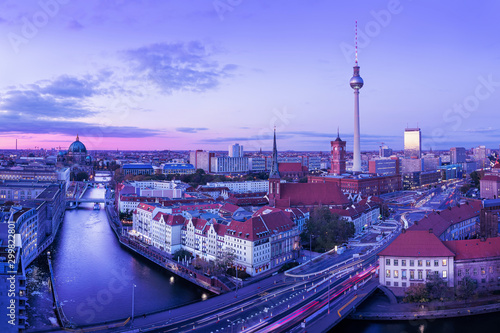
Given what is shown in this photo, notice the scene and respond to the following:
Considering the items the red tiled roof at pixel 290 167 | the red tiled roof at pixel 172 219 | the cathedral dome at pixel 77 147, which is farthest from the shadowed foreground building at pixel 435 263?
the cathedral dome at pixel 77 147

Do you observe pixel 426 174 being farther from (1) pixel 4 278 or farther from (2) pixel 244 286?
(1) pixel 4 278

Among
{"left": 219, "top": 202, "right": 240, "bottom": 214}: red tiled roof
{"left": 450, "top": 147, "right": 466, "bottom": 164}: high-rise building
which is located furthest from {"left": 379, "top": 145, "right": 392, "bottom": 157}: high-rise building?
{"left": 219, "top": 202, "right": 240, "bottom": 214}: red tiled roof

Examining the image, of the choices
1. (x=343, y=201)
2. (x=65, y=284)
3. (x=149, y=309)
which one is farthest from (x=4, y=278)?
(x=343, y=201)

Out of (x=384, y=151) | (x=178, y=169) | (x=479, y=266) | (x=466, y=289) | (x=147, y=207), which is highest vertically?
(x=384, y=151)

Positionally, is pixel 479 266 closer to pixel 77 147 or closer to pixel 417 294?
pixel 417 294

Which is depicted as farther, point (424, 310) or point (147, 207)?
point (147, 207)

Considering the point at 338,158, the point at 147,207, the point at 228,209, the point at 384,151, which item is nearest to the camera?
the point at 228,209

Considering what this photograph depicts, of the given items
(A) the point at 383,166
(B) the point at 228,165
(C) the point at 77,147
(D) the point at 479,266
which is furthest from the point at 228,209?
(C) the point at 77,147
